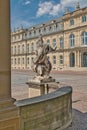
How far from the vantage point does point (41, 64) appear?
8617 millimetres

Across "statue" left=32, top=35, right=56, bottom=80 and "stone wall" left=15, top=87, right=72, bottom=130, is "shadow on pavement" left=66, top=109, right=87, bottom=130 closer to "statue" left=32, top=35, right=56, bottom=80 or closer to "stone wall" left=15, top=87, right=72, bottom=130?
"stone wall" left=15, top=87, right=72, bottom=130

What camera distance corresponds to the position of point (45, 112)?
4449 mm

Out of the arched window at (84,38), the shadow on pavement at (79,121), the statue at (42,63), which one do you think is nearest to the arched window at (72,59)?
the arched window at (84,38)

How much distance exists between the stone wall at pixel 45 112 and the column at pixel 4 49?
42 cm

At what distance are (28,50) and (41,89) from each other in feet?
187

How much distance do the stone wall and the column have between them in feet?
1.37

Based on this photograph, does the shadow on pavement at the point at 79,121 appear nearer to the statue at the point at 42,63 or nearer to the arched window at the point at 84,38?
the statue at the point at 42,63

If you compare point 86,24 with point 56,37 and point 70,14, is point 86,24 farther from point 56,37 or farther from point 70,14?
point 56,37

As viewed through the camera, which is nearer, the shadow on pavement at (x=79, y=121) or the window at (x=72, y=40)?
the shadow on pavement at (x=79, y=121)

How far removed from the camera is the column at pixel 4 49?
375 centimetres

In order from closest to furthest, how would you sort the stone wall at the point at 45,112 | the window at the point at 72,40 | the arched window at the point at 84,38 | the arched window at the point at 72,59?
1. the stone wall at the point at 45,112
2. the arched window at the point at 84,38
3. the arched window at the point at 72,59
4. the window at the point at 72,40

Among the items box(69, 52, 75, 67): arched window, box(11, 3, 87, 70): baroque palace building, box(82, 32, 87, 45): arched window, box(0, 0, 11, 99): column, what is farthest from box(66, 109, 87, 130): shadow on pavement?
box(69, 52, 75, 67): arched window

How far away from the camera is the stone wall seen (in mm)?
4039

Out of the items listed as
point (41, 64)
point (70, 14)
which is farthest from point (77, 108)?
point (70, 14)
